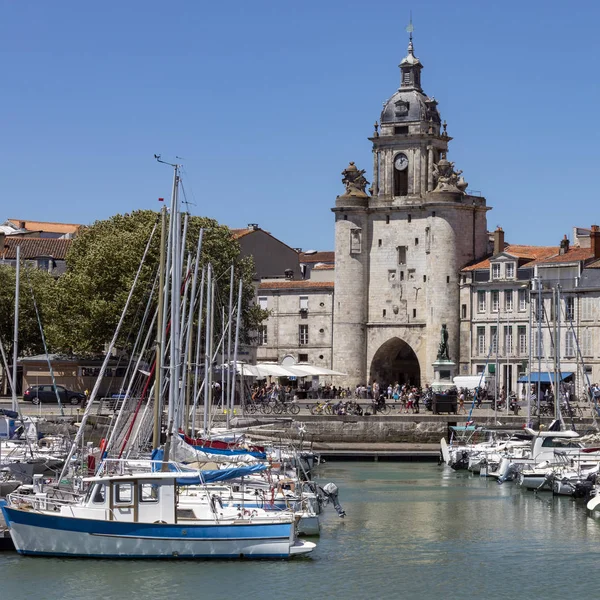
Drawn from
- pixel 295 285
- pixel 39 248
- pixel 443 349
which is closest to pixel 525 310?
pixel 443 349

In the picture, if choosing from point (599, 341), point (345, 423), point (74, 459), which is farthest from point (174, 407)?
point (599, 341)

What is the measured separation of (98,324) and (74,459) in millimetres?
35450

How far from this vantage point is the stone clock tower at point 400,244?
287 feet

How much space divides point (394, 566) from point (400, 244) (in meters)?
56.3

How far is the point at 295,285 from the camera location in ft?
312

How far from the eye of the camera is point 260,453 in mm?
41219

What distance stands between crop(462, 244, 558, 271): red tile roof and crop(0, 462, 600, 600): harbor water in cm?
4191

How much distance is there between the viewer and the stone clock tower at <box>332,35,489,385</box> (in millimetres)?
87562

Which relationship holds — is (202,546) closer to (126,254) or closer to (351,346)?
(126,254)

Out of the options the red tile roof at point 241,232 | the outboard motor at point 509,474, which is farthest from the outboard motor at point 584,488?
the red tile roof at point 241,232

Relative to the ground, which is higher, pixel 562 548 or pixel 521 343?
pixel 521 343

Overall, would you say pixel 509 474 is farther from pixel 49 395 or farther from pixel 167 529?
pixel 49 395

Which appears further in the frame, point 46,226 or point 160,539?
point 46,226

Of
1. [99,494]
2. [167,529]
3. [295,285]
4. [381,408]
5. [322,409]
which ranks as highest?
[295,285]
